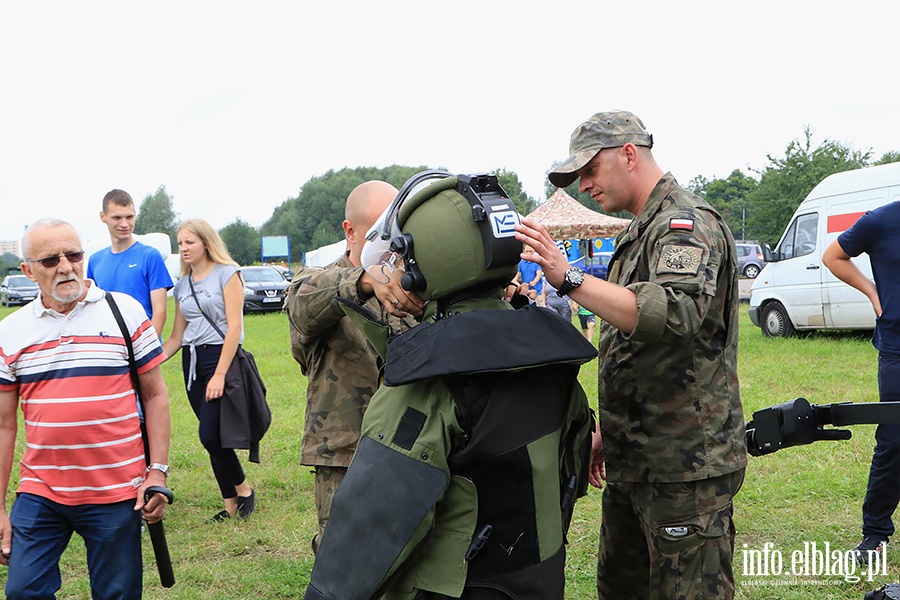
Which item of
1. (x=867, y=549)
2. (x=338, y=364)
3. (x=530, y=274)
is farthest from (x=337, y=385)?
(x=530, y=274)

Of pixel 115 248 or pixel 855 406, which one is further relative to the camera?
pixel 115 248

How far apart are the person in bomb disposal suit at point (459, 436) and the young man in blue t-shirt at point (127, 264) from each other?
401 centimetres

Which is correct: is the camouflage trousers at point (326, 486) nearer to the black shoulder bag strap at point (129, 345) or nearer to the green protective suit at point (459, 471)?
the black shoulder bag strap at point (129, 345)

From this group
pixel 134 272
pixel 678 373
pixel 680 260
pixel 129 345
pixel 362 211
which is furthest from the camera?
pixel 134 272

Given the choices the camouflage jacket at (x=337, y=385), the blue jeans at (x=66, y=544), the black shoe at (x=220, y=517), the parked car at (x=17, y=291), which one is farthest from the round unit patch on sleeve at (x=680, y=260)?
the parked car at (x=17, y=291)

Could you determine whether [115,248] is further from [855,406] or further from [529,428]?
[855,406]

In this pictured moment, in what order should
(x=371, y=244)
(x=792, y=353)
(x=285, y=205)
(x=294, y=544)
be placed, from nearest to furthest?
(x=371, y=244) → (x=294, y=544) → (x=792, y=353) → (x=285, y=205)

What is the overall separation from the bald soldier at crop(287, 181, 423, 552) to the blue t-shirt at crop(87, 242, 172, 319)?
2885 mm

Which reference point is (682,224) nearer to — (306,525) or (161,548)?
(161,548)

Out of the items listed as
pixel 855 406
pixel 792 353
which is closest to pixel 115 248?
pixel 855 406

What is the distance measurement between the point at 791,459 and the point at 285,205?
90116 mm

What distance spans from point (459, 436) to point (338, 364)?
1302mm

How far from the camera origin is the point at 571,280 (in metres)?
2.30

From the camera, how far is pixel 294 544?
5.20m
